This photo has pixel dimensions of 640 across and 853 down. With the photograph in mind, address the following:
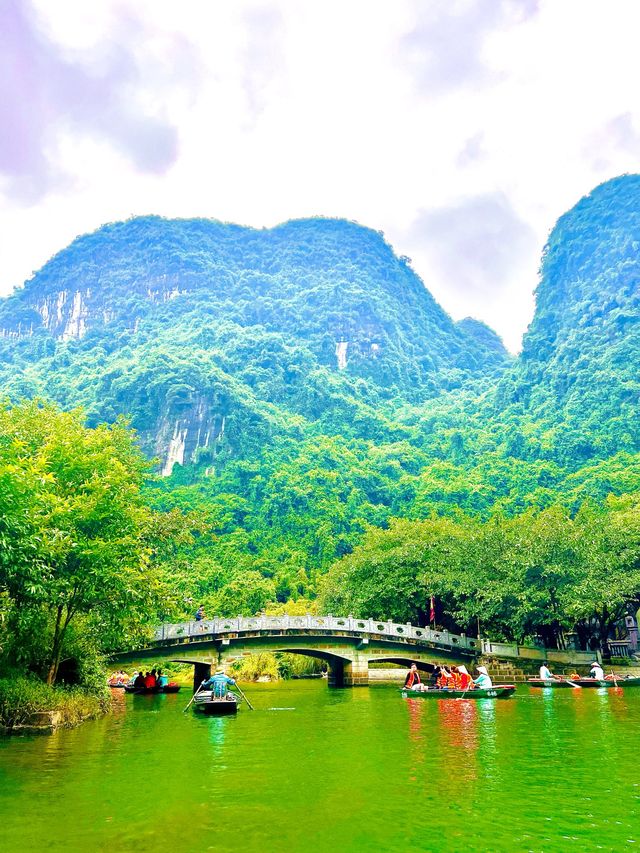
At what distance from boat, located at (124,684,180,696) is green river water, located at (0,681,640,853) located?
681 inches

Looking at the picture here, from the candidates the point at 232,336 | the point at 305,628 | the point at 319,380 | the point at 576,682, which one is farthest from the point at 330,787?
the point at 232,336

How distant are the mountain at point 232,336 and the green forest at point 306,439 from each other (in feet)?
1.68

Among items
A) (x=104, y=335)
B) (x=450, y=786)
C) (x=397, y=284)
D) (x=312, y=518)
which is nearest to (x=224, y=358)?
(x=104, y=335)

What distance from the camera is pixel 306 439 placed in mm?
104875

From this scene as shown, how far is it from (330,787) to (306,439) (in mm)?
95153

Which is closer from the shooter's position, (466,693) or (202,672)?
(466,693)

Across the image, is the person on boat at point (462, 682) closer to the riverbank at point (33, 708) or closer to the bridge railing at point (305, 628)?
the bridge railing at point (305, 628)

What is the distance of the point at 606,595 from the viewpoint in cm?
3450

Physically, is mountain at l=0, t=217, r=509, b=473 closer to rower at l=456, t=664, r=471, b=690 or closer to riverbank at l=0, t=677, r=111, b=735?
rower at l=456, t=664, r=471, b=690

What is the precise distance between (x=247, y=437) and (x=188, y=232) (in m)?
84.0

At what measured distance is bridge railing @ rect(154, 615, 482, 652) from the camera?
3362cm

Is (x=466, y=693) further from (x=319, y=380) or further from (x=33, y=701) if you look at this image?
(x=319, y=380)

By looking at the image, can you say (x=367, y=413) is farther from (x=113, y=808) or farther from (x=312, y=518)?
(x=113, y=808)

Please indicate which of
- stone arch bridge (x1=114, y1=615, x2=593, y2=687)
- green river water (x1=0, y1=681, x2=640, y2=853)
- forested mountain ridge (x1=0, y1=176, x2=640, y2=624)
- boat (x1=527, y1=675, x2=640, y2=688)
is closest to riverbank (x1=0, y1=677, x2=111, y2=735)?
green river water (x1=0, y1=681, x2=640, y2=853)
